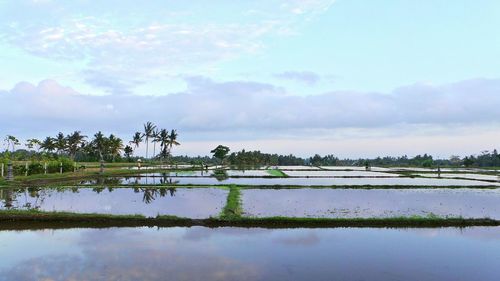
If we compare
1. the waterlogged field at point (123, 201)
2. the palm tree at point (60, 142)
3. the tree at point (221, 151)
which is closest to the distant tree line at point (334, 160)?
the tree at point (221, 151)

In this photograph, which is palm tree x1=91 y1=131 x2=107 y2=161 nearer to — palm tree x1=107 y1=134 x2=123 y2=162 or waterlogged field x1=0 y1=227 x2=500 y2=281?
palm tree x1=107 y1=134 x2=123 y2=162

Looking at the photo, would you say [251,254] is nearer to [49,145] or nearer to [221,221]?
[221,221]

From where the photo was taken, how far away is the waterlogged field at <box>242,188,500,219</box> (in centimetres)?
1508

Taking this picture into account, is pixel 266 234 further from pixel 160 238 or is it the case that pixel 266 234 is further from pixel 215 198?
pixel 215 198

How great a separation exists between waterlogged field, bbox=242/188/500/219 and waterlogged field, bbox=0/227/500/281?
8.33 feet

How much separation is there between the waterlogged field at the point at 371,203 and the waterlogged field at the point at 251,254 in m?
2.54

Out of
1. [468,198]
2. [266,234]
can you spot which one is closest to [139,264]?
[266,234]

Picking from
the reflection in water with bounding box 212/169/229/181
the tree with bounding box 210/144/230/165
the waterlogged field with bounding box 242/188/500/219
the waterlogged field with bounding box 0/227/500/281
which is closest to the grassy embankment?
the waterlogged field with bounding box 0/227/500/281

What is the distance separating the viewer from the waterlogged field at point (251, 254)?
803cm

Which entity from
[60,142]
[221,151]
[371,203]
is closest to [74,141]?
[60,142]

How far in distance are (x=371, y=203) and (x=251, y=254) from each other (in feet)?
33.7

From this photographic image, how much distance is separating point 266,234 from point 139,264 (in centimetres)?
452

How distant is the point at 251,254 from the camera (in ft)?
31.3

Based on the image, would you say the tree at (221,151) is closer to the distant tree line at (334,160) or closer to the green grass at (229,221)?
the distant tree line at (334,160)
